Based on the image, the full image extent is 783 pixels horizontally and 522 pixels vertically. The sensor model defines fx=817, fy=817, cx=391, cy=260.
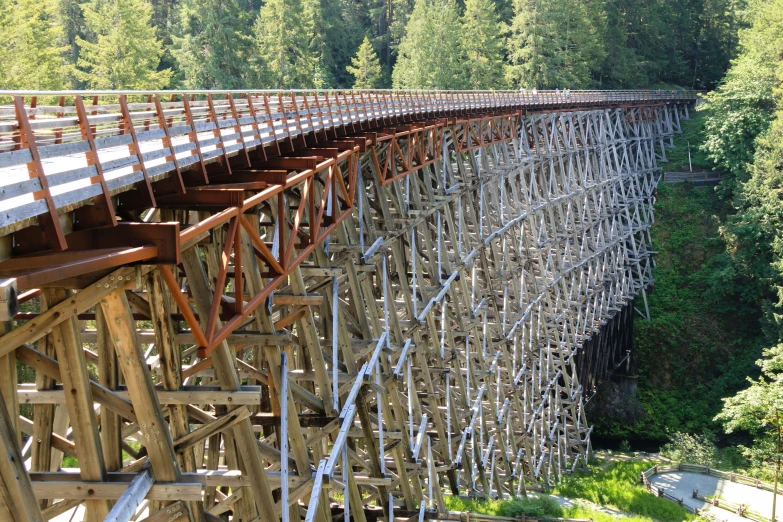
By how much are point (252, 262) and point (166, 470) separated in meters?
3.04

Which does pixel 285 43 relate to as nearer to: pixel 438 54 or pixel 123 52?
pixel 438 54

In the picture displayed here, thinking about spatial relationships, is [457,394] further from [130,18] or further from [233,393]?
[130,18]

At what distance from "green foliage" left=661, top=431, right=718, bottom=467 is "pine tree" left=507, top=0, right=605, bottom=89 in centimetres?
2728

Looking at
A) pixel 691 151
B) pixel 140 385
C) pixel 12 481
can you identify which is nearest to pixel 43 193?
pixel 140 385

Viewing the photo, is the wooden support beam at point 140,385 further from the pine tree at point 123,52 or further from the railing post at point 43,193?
the pine tree at point 123,52

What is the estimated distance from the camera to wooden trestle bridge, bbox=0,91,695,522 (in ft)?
16.9

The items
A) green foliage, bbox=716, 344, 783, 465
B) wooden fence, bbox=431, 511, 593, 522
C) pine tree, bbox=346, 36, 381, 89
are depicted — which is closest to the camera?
wooden fence, bbox=431, 511, 593, 522

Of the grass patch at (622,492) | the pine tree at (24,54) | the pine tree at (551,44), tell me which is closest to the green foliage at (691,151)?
the pine tree at (551,44)

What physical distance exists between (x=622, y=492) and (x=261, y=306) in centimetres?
1874

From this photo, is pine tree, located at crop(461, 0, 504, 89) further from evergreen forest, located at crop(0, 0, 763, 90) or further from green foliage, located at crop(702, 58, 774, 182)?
green foliage, located at crop(702, 58, 774, 182)

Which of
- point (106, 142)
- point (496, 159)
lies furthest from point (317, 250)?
point (496, 159)

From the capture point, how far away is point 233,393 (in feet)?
22.9

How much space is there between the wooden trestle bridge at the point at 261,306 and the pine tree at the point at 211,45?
20676 mm

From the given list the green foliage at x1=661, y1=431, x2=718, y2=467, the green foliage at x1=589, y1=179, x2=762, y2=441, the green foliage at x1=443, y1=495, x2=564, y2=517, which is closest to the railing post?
the green foliage at x1=443, y1=495, x2=564, y2=517
